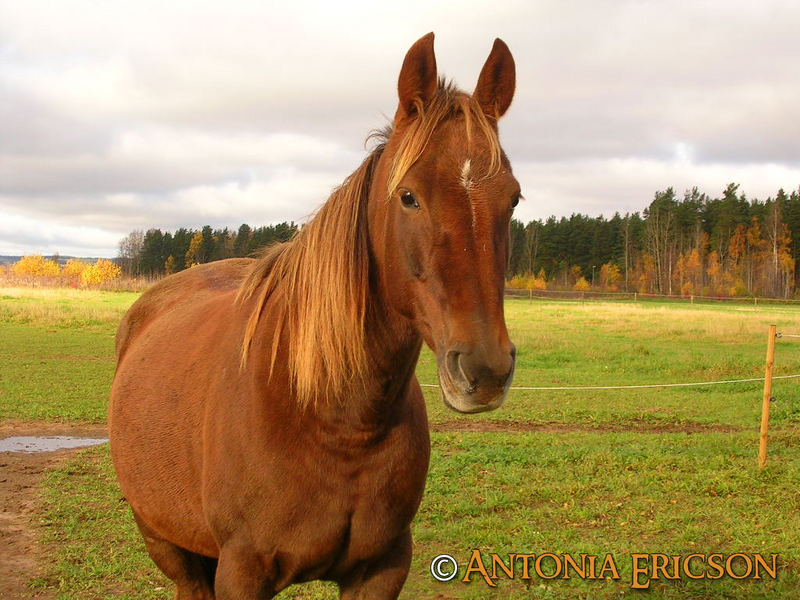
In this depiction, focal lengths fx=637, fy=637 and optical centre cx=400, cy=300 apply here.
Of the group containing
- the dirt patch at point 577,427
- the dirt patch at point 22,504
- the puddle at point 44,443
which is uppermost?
the dirt patch at point 22,504

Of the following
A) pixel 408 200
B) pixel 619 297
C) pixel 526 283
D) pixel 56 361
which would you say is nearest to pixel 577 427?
pixel 408 200

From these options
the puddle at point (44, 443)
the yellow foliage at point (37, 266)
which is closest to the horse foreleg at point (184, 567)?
the puddle at point (44, 443)

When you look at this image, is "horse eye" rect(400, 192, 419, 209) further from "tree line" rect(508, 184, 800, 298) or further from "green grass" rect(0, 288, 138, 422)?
"tree line" rect(508, 184, 800, 298)

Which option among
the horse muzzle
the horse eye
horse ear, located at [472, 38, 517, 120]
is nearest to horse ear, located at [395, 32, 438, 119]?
horse ear, located at [472, 38, 517, 120]

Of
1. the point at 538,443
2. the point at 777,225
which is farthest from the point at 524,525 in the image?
the point at 777,225

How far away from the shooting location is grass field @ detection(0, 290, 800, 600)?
14.5 ft

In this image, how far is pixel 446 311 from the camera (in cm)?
170

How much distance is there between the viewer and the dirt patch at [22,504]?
175 inches

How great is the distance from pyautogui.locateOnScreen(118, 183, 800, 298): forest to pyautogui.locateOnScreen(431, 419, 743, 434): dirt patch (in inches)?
1871

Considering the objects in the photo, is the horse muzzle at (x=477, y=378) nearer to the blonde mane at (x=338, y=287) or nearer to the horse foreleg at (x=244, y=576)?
the blonde mane at (x=338, y=287)

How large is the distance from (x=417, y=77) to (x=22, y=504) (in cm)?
601

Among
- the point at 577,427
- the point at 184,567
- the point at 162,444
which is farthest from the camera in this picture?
the point at 577,427

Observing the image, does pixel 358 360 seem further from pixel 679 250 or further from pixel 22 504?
pixel 679 250

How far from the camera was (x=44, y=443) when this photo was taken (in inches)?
333
